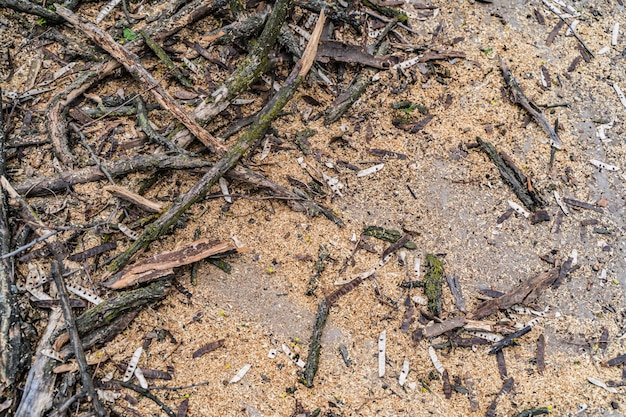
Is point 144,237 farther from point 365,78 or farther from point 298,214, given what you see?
point 365,78

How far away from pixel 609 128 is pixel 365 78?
214cm

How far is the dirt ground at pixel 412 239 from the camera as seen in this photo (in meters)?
2.98

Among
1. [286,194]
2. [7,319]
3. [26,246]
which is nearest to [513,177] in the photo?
[286,194]

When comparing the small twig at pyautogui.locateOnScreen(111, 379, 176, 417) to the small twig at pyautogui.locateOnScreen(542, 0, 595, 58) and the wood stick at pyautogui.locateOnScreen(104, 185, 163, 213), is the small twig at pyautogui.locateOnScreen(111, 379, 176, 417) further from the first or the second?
the small twig at pyautogui.locateOnScreen(542, 0, 595, 58)

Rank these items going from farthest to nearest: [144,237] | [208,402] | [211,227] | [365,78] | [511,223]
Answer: [365,78], [511,223], [211,227], [144,237], [208,402]

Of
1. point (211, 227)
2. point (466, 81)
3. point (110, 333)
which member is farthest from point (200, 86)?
point (466, 81)

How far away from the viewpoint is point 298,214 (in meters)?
3.49

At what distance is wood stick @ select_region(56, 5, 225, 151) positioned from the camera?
3424 mm

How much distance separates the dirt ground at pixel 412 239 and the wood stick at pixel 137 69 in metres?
0.21

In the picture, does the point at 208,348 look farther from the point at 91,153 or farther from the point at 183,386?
the point at 91,153

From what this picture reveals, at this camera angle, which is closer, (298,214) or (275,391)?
(275,391)

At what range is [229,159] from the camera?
3336 mm

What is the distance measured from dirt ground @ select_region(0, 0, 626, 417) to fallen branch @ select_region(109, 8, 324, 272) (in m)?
0.15

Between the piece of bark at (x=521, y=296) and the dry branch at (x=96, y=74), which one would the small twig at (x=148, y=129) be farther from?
the piece of bark at (x=521, y=296)
